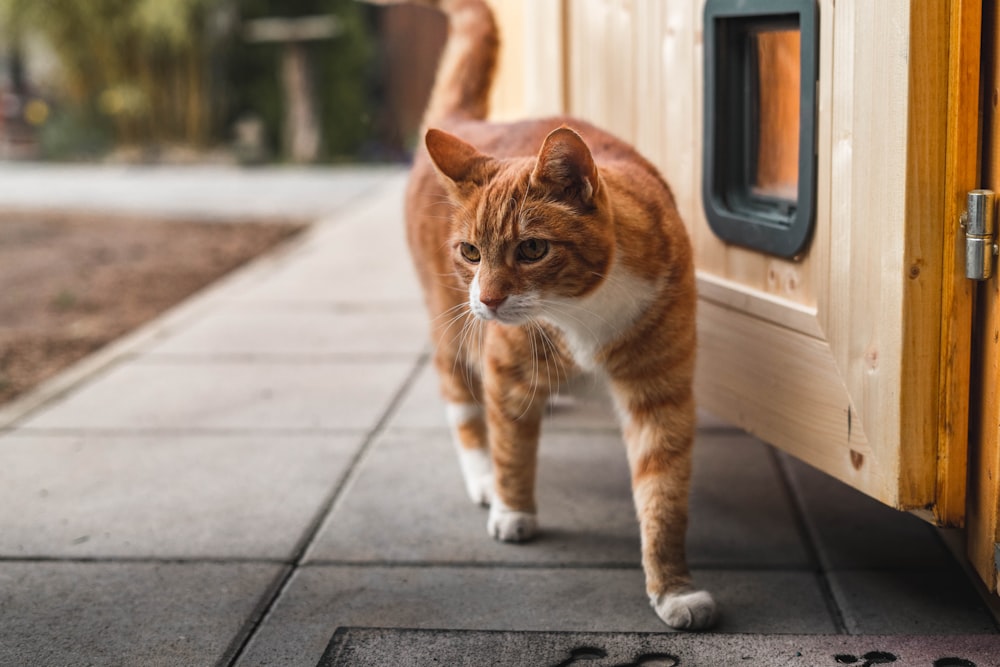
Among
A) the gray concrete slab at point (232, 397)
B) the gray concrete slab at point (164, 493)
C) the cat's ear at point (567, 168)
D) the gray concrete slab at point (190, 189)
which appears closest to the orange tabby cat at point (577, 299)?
the cat's ear at point (567, 168)

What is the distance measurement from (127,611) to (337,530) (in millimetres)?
602

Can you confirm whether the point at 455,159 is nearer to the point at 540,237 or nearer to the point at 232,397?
the point at 540,237

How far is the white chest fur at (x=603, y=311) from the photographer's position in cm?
232

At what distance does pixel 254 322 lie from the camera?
→ 5.08 meters

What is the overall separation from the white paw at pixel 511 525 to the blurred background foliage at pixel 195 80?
10.2m

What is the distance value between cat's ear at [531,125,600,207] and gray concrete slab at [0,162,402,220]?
21.2ft

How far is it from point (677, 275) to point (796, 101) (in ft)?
1.81

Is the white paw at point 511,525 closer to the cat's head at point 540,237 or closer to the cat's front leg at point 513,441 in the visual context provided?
the cat's front leg at point 513,441

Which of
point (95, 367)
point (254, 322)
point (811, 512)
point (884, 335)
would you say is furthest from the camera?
point (254, 322)

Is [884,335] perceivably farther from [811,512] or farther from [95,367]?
[95,367]

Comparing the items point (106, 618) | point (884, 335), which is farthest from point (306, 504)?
point (884, 335)

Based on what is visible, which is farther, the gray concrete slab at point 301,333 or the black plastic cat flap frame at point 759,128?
the gray concrete slab at point 301,333

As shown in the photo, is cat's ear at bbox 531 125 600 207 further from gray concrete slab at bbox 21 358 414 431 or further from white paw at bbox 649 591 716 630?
gray concrete slab at bbox 21 358 414 431

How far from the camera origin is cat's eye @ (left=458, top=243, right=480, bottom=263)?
2352 millimetres
